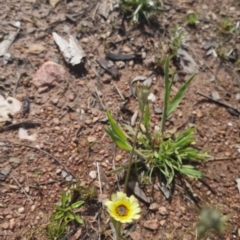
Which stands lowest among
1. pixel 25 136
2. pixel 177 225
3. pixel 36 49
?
pixel 177 225

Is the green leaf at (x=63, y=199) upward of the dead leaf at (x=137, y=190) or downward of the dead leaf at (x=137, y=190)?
upward

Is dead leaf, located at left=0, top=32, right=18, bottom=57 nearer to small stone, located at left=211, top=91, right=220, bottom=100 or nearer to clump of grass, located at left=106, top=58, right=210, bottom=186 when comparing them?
clump of grass, located at left=106, top=58, right=210, bottom=186

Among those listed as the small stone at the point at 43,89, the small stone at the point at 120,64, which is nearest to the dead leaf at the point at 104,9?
the small stone at the point at 120,64

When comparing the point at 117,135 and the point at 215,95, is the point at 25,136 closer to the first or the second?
the point at 117,135

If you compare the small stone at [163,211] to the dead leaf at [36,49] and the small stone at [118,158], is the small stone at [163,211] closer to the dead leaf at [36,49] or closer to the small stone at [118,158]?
the small stone at [118,158]

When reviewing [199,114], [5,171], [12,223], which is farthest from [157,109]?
[12,223]

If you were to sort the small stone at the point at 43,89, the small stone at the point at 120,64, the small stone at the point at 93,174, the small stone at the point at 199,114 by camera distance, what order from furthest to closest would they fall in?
the small stone at the point at 120,64, the small stone at the point at 199,114, the small stone at the point at 43,89, the small stone at the point at 93,174

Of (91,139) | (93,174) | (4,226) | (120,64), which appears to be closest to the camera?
(4,226)
